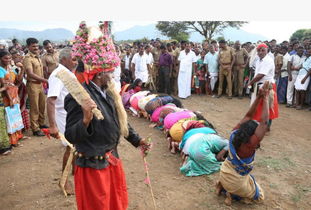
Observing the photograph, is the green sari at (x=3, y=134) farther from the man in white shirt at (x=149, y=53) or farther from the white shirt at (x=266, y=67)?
the man in white shirt at (x=149, y=53)

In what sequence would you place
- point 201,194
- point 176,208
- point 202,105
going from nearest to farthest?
point 176,208 < point 201,194 < point 202,105

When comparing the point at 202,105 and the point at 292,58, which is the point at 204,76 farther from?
the point at 292,58

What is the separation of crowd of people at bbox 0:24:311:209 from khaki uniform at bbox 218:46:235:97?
33 mm

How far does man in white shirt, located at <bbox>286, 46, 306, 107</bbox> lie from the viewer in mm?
7629

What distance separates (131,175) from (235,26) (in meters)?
36.8

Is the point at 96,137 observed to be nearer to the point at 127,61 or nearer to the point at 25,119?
the point at 25,119

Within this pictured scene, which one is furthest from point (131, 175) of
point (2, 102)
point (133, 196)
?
point (2, 102)

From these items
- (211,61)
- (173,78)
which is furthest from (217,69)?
(173,78)

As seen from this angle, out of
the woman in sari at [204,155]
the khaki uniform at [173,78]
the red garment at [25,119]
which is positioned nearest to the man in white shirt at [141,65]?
the khaki uniform at [173,78]

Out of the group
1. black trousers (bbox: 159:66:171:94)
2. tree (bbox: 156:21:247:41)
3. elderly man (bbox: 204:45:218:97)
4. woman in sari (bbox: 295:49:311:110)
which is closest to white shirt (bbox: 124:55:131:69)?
black trousers (bbox: 159:66:171:94)

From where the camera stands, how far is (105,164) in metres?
2.09

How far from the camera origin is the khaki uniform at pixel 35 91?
552cm

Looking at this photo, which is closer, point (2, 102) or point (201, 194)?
point (201, 194)

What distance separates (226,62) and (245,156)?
20.4 ft
